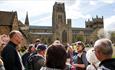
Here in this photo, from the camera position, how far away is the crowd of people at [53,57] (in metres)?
5.04

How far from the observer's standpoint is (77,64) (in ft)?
33.4

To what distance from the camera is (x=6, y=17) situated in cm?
6334

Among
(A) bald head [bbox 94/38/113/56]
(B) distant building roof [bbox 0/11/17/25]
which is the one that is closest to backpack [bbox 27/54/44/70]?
(A) bald head [bbox 94/38/113/56]

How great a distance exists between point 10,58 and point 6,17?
56438 millimetres

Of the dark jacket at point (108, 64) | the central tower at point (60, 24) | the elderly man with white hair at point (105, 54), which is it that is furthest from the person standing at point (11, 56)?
the central tower at point (60, 24)

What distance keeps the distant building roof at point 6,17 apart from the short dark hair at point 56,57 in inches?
2238

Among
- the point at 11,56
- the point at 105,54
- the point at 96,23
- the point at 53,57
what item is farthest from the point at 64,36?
the point at 53,57

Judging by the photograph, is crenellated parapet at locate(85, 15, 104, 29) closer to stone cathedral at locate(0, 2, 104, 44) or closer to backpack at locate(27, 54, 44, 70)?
stone cathedral at locate(0, 2, 104, 44)

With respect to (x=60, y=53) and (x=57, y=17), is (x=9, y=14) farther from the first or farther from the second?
(x=57, y=17)

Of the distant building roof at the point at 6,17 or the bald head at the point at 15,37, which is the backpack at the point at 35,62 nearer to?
the bald head at the point at 15,37

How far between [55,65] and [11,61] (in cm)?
291

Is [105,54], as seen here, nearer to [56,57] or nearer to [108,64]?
[108,64]

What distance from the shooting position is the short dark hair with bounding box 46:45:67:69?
5.00m

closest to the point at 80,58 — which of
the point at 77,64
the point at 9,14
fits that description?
the point at 77,64
